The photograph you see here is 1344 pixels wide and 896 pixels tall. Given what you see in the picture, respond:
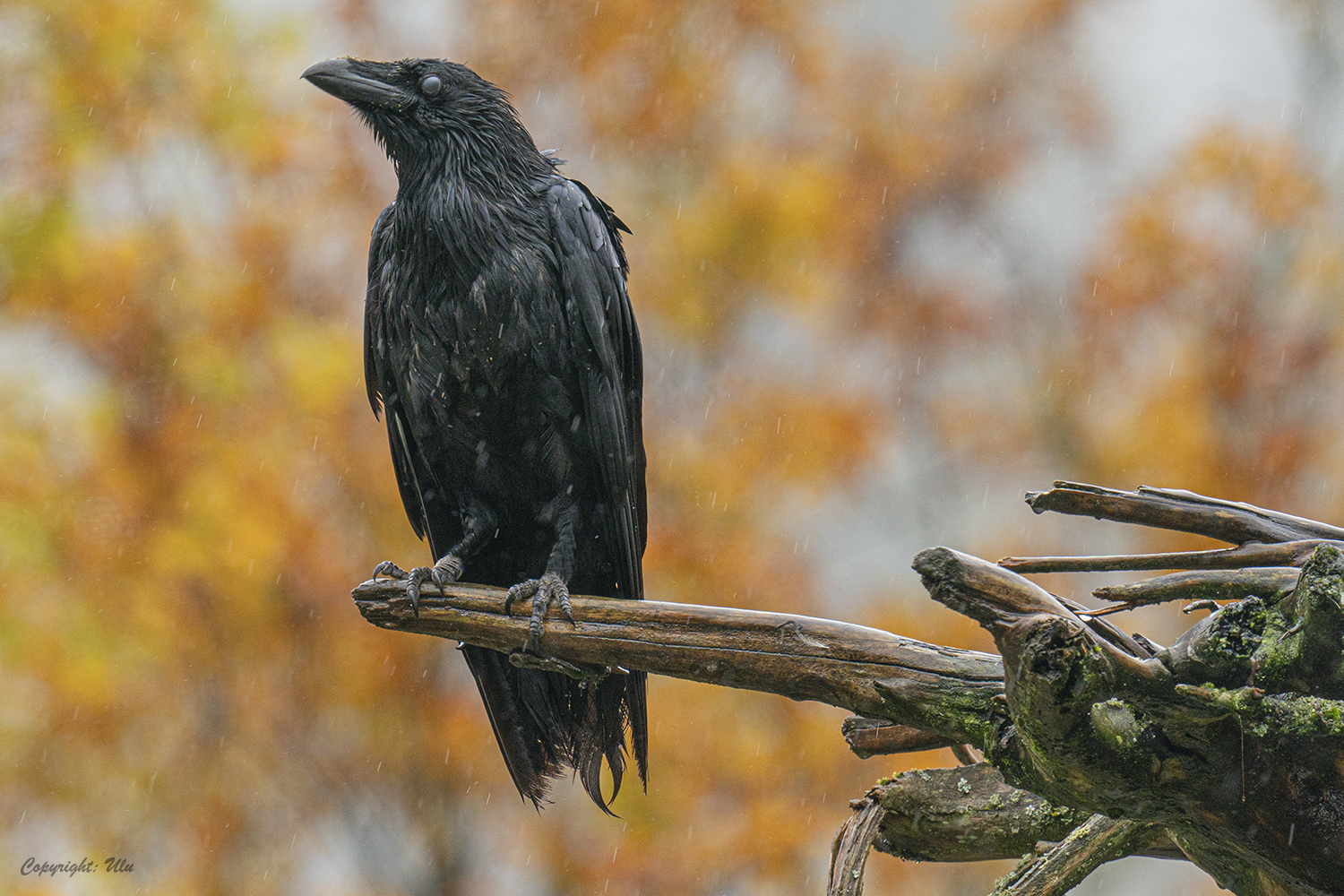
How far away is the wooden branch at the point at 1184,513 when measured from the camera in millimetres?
2139

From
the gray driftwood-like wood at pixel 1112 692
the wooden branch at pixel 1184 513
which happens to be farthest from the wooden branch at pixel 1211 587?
the wooden branch at pixel 1184 513

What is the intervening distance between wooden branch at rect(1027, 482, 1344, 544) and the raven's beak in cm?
273

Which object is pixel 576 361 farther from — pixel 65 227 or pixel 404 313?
pixel 65 227

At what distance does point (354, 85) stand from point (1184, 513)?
3.04 metres

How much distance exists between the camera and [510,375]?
3379mm

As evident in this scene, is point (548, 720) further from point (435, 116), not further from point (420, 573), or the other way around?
point (435, 116)

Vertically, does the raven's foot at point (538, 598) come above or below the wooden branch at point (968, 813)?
above

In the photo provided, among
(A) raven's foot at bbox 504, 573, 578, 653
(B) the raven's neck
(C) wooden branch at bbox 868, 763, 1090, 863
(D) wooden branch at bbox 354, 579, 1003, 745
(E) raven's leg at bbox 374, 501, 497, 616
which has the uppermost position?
(B) the raven's neck

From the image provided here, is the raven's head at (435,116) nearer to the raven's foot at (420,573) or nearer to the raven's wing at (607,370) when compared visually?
the raven's wing at (607,370)

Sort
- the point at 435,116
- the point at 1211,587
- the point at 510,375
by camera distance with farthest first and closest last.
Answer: the point at 435,116, the point at 510,375, the point at 1211,587

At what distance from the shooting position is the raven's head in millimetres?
3641

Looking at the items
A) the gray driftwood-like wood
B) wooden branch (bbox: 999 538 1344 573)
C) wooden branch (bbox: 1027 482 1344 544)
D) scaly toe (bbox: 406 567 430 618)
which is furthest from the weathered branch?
scaly toe (bbox: 406 567 430 618)

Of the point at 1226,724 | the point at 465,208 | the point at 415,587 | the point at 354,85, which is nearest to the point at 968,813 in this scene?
the point at 1226,724

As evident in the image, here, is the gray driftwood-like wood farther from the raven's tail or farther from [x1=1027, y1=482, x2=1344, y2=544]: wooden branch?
the raven's tail
